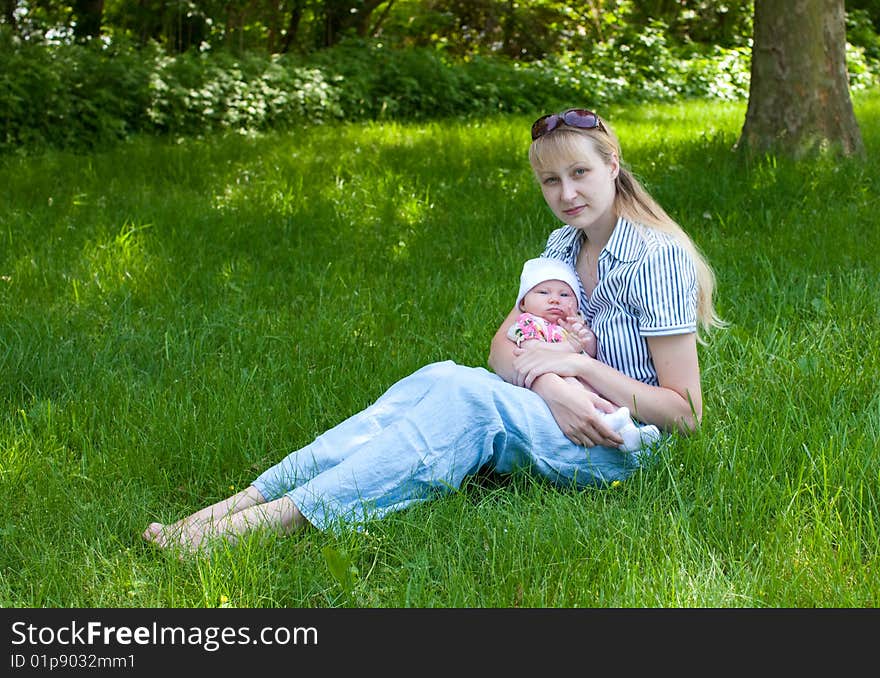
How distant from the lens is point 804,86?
22.6 feet

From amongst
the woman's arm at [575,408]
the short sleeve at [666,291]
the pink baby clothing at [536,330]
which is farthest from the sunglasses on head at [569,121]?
the woman's arm at [575,408]

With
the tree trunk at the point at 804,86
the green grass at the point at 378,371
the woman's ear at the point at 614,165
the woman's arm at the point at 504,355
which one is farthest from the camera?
the tree trunk at the point at 804,86

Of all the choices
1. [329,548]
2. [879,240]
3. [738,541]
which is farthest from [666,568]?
[879,240]

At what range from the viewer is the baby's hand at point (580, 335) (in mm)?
3121

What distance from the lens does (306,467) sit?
299 centimetres

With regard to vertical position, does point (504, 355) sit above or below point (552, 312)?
below

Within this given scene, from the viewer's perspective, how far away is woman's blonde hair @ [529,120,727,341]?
299cm

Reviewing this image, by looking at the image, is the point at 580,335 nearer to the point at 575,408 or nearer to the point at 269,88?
the point at 575,408

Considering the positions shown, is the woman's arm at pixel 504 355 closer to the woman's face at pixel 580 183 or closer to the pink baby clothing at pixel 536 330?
the pink baby clothing at pixel 536 330

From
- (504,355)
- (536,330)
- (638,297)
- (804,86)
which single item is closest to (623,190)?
(638,297)

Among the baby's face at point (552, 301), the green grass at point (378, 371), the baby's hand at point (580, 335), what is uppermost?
the baby's face at point (552, 301)

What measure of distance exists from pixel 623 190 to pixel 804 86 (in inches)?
174
